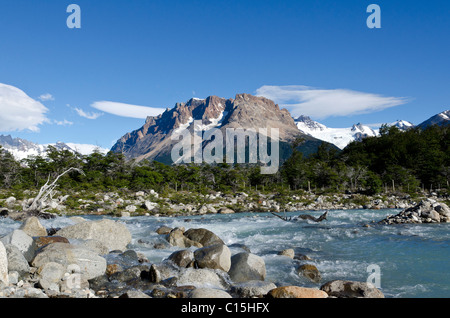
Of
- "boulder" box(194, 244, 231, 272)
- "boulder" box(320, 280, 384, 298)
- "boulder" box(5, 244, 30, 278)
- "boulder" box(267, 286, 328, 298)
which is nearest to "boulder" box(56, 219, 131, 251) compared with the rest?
"boulder" box(5, 244, 30, 278)

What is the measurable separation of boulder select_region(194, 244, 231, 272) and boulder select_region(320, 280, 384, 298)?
256 centimetres

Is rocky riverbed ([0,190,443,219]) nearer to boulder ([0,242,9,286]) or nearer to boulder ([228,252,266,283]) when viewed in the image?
boulder ([0,242,9,286])

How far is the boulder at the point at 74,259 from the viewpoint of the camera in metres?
6.86

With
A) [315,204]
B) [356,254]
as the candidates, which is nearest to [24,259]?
[356,254]

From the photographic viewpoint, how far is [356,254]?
37.6 ft

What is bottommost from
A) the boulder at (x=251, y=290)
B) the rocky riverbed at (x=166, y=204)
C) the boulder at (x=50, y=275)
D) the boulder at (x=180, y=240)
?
the rocky riverbed at (x=166, y=204)

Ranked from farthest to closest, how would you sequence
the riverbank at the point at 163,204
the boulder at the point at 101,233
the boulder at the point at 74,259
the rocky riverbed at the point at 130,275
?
1. the riverbank at the point at 163,204
2. the boulder at the point at 101,233
3. the boulder at the point at 74,259
4. the rocky riverbed at the point at 130,275

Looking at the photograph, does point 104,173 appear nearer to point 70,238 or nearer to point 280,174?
point 280,174

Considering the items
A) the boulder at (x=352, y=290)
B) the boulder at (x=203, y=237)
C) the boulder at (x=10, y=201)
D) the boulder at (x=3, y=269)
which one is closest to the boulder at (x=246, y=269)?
the boulder at (x=352, y=290)

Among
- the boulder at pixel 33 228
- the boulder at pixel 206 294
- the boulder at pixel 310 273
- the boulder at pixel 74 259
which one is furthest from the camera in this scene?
the boulder at pixel 33 228

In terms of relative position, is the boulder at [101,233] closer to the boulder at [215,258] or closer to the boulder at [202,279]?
the boulder at [215,258]

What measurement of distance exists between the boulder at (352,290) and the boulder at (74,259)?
17.3 feet
